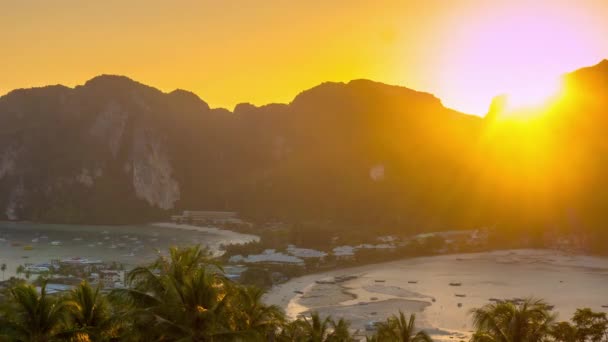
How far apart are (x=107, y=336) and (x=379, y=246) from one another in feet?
490

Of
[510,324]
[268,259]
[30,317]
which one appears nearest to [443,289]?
[268,259]

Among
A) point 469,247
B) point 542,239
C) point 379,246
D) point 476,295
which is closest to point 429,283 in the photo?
point 476,295

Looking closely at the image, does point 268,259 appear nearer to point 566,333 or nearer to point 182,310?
point 566,333

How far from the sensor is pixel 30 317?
20.2 meters

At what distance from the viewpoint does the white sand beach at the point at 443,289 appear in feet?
290

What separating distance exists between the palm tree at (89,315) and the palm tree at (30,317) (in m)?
0.59

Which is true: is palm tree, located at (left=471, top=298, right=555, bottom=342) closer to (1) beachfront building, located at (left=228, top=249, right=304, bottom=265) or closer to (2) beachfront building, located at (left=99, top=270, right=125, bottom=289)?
(2) beachfront building, located at (left=99, top=270, right=125, bottom=289)

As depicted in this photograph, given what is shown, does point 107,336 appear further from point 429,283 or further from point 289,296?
point 429,283

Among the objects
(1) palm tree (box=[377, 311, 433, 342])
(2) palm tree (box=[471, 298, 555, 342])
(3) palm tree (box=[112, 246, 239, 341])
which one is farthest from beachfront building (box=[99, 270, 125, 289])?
(2) palm tree (box=[471, 298, 555, 342])

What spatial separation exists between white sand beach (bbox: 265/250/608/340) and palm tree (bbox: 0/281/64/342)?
6190cm

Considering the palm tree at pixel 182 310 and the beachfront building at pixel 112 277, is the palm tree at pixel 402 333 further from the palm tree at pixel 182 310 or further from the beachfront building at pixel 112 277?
the beachfront building at pixel 112 277

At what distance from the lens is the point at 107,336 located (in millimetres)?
21125

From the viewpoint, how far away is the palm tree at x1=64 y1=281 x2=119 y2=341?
68.2 feet

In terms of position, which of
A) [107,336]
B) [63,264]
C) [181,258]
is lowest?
[63,264]
